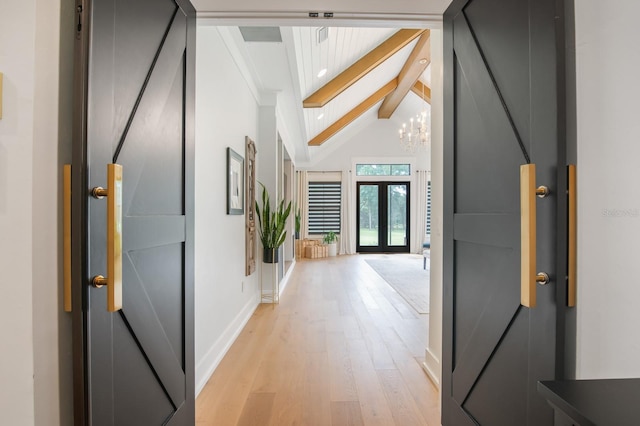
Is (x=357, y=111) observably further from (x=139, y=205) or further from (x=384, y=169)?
(x=139, y=205)

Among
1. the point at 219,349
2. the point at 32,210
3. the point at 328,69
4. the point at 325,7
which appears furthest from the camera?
the point at 328,69

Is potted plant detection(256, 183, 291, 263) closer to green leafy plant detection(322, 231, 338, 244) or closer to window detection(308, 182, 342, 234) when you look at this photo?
green leafy plant detection(322, 231, 338, 244)

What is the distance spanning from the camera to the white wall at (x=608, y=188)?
0.94 meters

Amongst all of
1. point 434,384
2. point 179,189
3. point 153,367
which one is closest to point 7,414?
point 153,367

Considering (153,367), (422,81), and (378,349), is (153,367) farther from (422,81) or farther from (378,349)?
(422,81)

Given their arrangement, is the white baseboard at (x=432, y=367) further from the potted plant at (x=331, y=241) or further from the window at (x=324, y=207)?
the window at (x=324, y=207)

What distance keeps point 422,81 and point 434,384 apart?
7.29m

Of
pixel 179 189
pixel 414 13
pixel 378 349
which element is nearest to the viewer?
pixel 179 189

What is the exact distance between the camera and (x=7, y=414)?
915 mm

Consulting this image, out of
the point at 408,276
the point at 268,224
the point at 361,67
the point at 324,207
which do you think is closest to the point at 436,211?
the point at 268,224

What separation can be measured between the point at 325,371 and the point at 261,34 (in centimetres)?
272

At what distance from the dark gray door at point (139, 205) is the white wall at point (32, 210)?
67 millimetres

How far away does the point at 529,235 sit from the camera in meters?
1.08

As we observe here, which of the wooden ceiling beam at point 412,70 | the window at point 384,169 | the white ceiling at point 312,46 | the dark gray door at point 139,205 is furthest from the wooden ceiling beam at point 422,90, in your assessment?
the dark gray door at point 139,205
